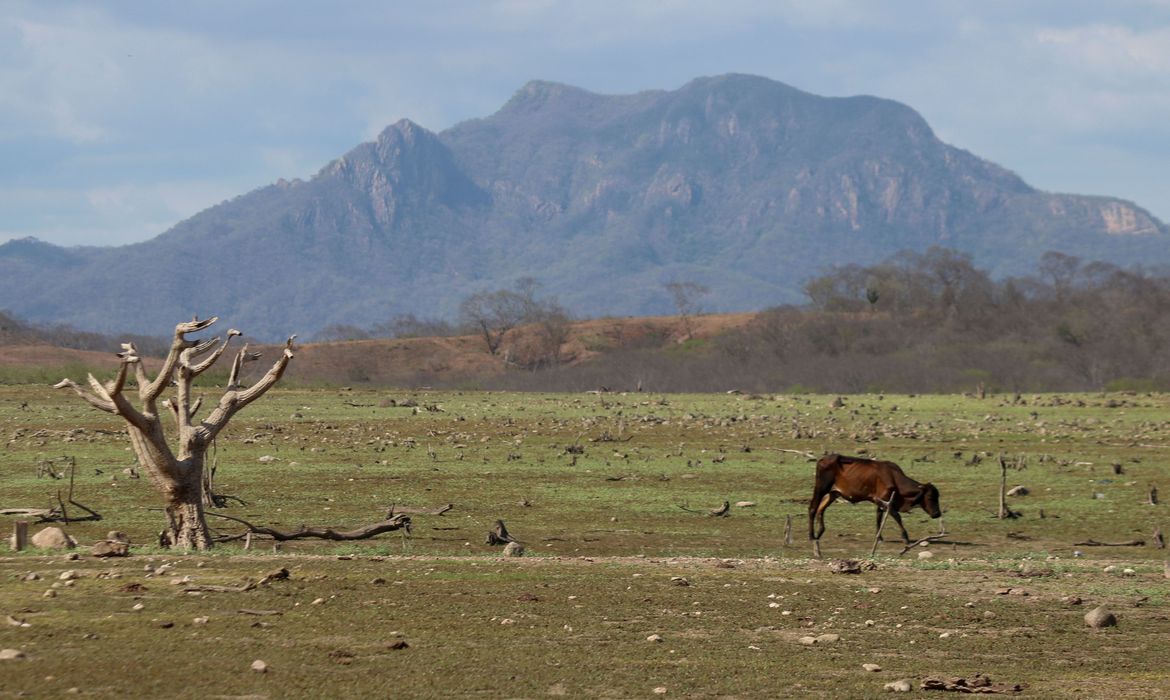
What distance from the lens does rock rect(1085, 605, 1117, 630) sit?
12.0 meters

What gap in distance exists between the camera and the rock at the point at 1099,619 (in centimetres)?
1203

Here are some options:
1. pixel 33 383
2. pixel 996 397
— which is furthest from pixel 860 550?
pixel 33 383

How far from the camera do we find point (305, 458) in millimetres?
30234

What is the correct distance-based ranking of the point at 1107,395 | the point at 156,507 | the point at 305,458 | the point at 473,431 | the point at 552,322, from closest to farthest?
the point at 156,507
the point at 305,458
the point at 473,431
the point at 1107,395
the point at 552,322

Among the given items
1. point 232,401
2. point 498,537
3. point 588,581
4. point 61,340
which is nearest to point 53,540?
point 232,401

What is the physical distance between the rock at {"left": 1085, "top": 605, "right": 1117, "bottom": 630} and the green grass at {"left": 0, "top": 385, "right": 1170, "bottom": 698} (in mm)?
117

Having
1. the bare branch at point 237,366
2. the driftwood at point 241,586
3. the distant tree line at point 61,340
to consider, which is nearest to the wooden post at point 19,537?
the bare branch at point 237,366

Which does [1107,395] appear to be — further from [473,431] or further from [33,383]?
[33,383]

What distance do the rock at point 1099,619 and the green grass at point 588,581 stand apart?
0.12 meters

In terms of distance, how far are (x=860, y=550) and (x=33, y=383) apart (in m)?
49.5

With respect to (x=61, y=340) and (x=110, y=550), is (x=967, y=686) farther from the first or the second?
(x=61, y=340)

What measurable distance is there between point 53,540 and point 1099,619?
11.4m

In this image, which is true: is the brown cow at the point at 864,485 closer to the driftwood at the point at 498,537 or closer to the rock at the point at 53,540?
the driftwood at the point at 498,537

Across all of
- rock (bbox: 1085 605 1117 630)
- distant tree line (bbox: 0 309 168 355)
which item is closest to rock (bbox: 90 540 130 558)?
rock (bbox: 1085 605 1117 630)
